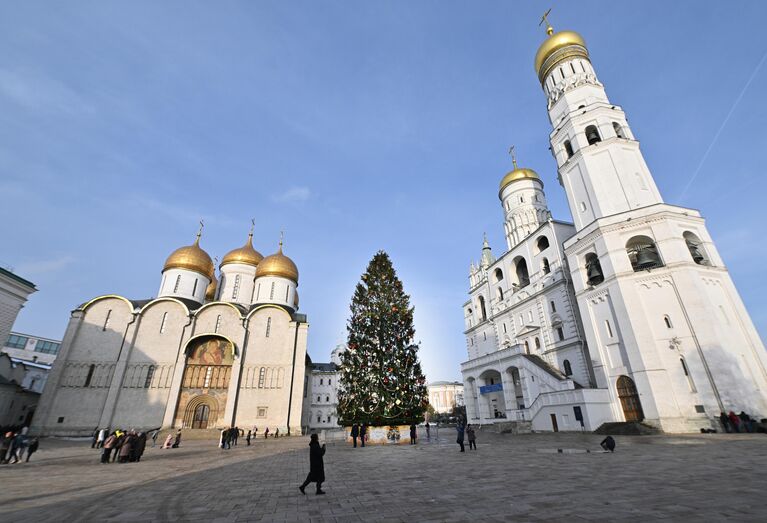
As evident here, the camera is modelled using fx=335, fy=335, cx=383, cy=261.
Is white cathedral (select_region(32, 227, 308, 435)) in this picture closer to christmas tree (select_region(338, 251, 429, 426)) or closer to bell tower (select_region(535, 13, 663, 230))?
christmas tree (select_region(338, 251, 429, 426))

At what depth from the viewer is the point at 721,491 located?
595cm

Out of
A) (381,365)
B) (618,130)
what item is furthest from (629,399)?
(618,130)

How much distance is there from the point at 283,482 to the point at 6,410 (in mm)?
41264

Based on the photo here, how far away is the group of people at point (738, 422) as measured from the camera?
55.6 ft

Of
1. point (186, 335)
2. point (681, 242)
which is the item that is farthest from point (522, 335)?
point (186, 335)

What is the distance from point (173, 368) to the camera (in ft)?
104

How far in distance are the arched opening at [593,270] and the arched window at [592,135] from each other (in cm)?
1030

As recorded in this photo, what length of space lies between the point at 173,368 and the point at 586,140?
4223 centimetres

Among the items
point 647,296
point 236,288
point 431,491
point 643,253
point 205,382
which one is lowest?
point 431,491

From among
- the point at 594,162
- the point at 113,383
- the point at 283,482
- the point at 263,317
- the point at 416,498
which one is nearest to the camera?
the point at 416,498

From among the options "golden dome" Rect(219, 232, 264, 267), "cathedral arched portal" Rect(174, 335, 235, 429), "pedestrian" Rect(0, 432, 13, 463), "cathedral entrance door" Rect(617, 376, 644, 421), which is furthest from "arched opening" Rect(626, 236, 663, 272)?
"golden dome" Rect(219, 232, 264, 267)

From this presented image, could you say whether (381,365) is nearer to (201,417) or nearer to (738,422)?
(738,422)

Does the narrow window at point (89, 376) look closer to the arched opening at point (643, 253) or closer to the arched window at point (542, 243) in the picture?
the arched window at point (542, 243)

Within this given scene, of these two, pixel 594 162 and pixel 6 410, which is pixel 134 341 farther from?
pixel 594 162
